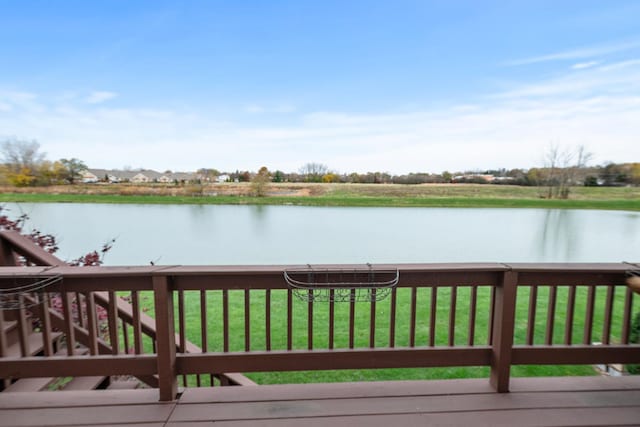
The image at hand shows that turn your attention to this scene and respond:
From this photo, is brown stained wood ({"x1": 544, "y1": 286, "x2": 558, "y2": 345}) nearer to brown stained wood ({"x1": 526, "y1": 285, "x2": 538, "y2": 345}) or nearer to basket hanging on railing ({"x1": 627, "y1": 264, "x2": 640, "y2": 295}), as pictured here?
brown stained wood ({"x1": 526, "y1": 285, "x2": 538, "y2": 345})

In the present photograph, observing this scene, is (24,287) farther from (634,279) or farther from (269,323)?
(634,279)

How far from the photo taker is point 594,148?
314cm

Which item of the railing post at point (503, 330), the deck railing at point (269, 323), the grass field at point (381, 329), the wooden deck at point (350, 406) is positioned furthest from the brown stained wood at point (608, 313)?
the grass field at point (381, 329)

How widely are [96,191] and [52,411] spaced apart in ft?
8.92

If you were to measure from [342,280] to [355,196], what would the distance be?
2.59 meters

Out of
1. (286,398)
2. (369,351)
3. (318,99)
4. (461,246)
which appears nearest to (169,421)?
(286,398)

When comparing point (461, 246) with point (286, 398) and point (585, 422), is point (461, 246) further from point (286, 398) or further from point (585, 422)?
point (286, 398)

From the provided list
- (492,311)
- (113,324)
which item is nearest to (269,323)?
(113,324)

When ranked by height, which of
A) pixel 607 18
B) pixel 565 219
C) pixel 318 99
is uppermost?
pixel 607 18

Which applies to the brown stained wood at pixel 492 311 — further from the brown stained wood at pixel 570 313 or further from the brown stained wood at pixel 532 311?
the brown stained wood at pixel 570 313

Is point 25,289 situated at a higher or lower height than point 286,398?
higher

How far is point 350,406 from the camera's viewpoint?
4.31 feet

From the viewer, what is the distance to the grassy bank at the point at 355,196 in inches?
127

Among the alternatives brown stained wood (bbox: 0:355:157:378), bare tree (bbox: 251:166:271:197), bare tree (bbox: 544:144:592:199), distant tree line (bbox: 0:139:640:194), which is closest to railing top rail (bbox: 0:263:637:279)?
brown stained wood (bbox: 0:355:157:378)
